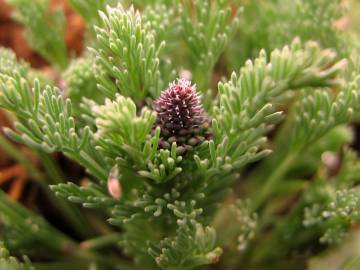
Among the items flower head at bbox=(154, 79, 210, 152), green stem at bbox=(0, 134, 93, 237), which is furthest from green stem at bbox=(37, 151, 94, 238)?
flower head at bbox=(154, 79, 210, 152)

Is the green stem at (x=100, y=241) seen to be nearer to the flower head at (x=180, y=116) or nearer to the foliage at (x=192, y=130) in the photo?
the foliage at (x=192, y=130)

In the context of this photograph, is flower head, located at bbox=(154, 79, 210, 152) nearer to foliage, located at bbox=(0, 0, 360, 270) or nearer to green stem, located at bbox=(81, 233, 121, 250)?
foliage, located at bbox=(0, 0, 360, 270)

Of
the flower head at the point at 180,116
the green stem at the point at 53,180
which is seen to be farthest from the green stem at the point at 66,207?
the flower head at the point at 180,116

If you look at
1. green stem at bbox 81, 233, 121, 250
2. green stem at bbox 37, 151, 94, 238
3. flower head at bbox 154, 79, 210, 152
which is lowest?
green stem at bbox 81, 233, 121, 250

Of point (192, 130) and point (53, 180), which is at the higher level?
point (53, 180)

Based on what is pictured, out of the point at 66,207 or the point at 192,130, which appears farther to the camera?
the point at 66,207

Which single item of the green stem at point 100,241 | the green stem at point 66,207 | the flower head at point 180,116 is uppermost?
the green stem at point 66,207

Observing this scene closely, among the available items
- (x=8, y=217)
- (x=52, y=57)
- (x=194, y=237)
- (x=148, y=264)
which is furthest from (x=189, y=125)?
(x=52, y=57)

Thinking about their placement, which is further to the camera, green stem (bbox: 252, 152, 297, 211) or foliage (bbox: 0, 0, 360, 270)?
green stem (bbox: 252, 152, 297, 211)

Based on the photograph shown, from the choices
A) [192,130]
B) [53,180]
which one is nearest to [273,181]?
[192,130]

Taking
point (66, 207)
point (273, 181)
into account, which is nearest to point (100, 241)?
point (66, 207)

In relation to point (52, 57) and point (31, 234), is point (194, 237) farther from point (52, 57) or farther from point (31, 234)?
point (52, 57)

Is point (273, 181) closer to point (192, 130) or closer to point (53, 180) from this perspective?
point (192, 130)
